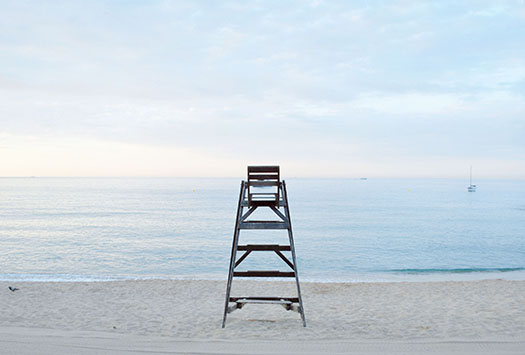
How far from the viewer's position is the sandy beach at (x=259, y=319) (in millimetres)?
6480

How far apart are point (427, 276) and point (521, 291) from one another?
629 cm

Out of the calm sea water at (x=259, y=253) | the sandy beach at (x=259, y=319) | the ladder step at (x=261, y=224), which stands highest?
the ladder step at (x=261, y=224)

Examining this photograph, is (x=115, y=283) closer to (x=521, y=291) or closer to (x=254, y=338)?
(x=254, y=338)

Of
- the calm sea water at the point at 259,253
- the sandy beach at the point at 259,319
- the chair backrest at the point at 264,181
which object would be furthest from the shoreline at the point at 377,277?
the chair backrest at the point at 264,181

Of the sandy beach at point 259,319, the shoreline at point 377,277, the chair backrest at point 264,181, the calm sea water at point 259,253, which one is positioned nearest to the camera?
the sandy beach at point 259,319

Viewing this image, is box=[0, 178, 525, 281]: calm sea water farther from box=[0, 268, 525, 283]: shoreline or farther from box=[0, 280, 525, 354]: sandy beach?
box=[0, 280, 525, 354]: sandy beach

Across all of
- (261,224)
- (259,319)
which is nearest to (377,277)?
(259,319)

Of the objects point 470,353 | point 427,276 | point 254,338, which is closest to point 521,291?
point 427,276

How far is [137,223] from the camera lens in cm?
4256

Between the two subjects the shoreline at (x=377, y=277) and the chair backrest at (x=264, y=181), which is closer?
the chair backrest at (x=264, y=181)

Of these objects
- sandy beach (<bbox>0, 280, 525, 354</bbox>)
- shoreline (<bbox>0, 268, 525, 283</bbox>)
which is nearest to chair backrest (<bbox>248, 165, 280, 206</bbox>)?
sandy beach (<bbox>0, 280, 525, 354</bbox>)

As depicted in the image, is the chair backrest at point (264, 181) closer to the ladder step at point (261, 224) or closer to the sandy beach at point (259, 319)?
the ladder step at point (261, 224)

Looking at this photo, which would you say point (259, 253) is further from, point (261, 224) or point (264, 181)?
point (264, 181)

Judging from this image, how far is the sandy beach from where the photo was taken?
6480 millimetres
